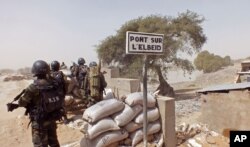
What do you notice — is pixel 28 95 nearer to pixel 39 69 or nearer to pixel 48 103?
pixel 48 103

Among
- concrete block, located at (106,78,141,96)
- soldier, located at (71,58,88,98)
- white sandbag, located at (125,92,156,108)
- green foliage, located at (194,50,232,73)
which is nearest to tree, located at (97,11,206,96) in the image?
concrete block, located at (106,78,141,96)

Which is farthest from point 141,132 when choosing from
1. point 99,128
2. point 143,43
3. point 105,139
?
point 143,43

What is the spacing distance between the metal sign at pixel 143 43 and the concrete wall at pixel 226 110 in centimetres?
308

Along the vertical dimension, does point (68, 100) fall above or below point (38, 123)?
below

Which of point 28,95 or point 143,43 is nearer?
point 143,43

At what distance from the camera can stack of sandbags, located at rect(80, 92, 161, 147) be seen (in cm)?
504

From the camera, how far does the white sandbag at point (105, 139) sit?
5.02m

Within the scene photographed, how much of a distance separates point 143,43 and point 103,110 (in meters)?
1.64

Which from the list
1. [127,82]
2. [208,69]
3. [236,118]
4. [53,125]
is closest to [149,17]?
[127,82]

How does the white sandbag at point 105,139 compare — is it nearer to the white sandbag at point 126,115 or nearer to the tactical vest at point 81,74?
the white sandbag at point 126,115

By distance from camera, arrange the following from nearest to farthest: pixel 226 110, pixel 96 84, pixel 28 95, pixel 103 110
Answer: pixel 28 95 → pixel 103 110 → pixel 226 110 → pixel 96 84

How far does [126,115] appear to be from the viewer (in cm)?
518

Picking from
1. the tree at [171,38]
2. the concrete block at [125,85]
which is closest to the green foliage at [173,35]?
the tree at [171,38]

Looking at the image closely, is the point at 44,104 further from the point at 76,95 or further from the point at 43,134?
the point at 76,95
